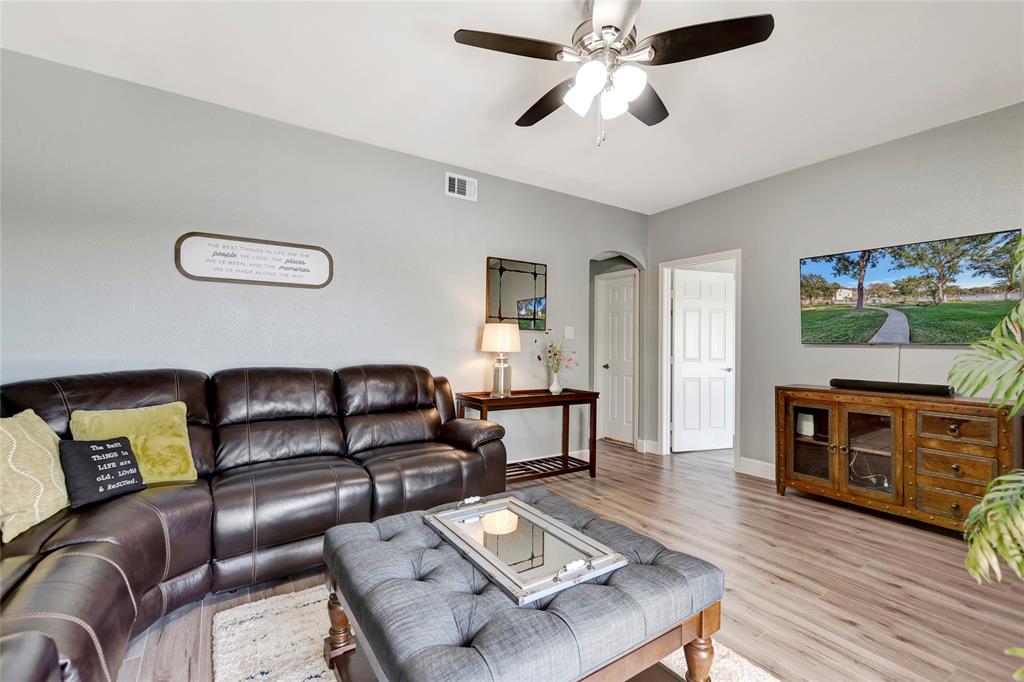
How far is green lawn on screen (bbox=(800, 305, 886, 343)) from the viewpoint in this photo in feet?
11.1

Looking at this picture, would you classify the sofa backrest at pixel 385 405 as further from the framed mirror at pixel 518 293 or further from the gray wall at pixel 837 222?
the gray wall at pixel 837 222

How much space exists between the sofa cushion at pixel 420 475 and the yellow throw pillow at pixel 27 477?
121 cm

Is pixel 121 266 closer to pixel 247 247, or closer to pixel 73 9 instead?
pixel 247 247

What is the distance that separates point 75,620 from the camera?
1.10m

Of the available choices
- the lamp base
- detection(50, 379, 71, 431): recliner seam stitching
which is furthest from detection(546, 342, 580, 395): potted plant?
detection(50, 379, 71, 431): recliner seam stitching

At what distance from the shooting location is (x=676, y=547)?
2557 mm

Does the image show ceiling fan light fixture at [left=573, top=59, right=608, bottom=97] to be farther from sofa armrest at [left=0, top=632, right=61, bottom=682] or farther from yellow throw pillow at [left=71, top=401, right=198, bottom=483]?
yellow throw pillow at [left=71, top=401, right=198, bottom=483]

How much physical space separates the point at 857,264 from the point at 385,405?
381cm

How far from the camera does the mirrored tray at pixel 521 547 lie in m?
1.28

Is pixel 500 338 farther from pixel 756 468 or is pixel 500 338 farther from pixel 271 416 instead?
pixel 756 468

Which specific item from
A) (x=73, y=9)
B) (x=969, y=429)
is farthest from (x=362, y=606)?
(x=969, y=429)

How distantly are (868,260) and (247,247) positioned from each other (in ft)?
15.1

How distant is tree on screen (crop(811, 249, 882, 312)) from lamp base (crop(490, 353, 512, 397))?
284 centimetres

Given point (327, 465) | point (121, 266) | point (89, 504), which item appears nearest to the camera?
point (89, 504)
